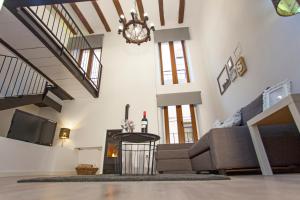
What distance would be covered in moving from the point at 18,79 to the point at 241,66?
207 inches

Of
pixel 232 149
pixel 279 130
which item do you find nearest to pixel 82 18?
pixel 232 149

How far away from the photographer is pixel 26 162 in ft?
12.5

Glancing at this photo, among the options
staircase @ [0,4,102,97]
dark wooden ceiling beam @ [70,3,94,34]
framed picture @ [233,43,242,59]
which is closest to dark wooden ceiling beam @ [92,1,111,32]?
dark wooden ceiling beam @ [70,3,94,34]

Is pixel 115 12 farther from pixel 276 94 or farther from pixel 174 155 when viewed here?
pixel 276 94

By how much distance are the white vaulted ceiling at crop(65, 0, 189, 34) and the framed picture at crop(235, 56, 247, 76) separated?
3.78 m

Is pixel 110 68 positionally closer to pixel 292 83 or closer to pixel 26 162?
pixel 26 162

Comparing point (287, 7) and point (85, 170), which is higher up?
point (287, 7)

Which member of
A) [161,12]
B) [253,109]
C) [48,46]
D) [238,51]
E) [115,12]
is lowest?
[253,109]

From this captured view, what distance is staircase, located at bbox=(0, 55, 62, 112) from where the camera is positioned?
425cm

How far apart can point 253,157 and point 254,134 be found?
0.98 ft

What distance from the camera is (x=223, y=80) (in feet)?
14.1

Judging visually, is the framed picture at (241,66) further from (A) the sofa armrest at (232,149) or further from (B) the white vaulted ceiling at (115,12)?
(B) the white vaulted ceiling at (115,12)

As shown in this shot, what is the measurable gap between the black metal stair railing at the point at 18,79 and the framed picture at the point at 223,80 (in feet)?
15.0

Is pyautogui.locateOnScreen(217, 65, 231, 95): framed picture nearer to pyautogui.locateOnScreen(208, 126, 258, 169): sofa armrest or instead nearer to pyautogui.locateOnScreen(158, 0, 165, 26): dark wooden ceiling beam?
pyautogui.locateOnScreen(208, 126, 258, 169): sofa armrest
